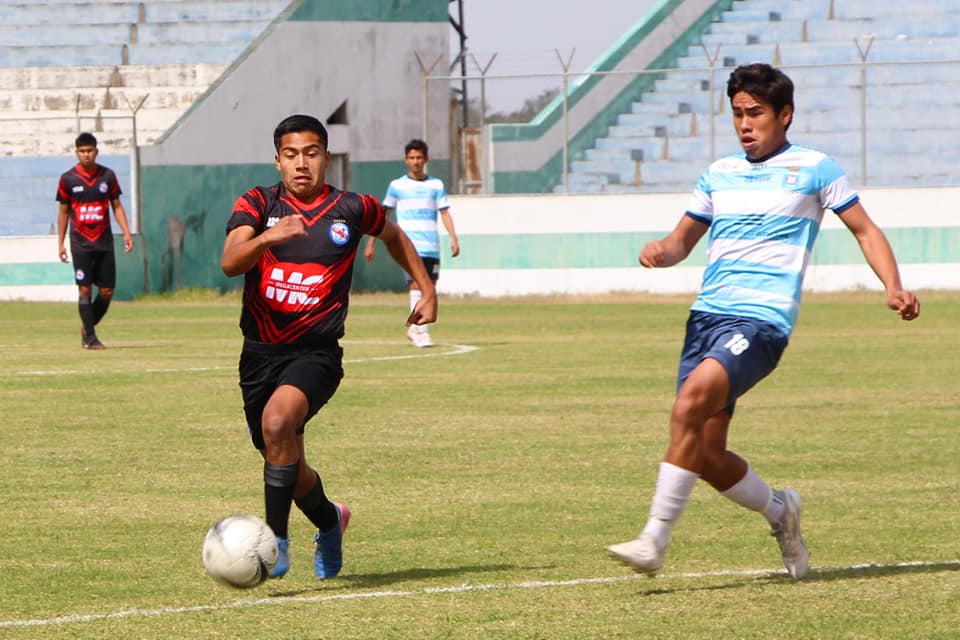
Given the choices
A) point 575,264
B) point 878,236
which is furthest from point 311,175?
point 575,264

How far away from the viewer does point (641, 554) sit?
6508 mm

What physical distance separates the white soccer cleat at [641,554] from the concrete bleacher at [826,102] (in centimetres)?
2420

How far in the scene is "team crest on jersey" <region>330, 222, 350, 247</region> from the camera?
24.0 ft

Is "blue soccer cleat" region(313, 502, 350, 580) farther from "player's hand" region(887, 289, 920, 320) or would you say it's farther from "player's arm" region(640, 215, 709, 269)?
"player's hand" region(887, 289, 920, 320)

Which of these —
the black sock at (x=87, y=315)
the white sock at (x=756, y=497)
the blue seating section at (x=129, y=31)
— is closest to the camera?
the white sock at (x=756, y=497)

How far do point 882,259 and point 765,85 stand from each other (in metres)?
0.83

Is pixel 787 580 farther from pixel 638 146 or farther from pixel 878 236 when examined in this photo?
pixel 638 146

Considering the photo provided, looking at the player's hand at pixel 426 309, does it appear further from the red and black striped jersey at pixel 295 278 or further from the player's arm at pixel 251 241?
the player's arm at pixel 251 241

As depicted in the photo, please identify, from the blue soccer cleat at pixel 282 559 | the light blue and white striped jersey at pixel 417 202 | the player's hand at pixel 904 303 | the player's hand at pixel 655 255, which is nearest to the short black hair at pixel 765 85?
the player's hand at pixel 655 255

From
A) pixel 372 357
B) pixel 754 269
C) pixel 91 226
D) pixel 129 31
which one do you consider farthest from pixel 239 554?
pixel 129 31

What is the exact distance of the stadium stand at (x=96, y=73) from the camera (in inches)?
1320

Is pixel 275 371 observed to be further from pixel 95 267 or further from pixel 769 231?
pixel 95 267

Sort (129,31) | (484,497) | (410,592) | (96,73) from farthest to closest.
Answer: (129,31), (96,73), (484,497), (410,592)

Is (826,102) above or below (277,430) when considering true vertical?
above
